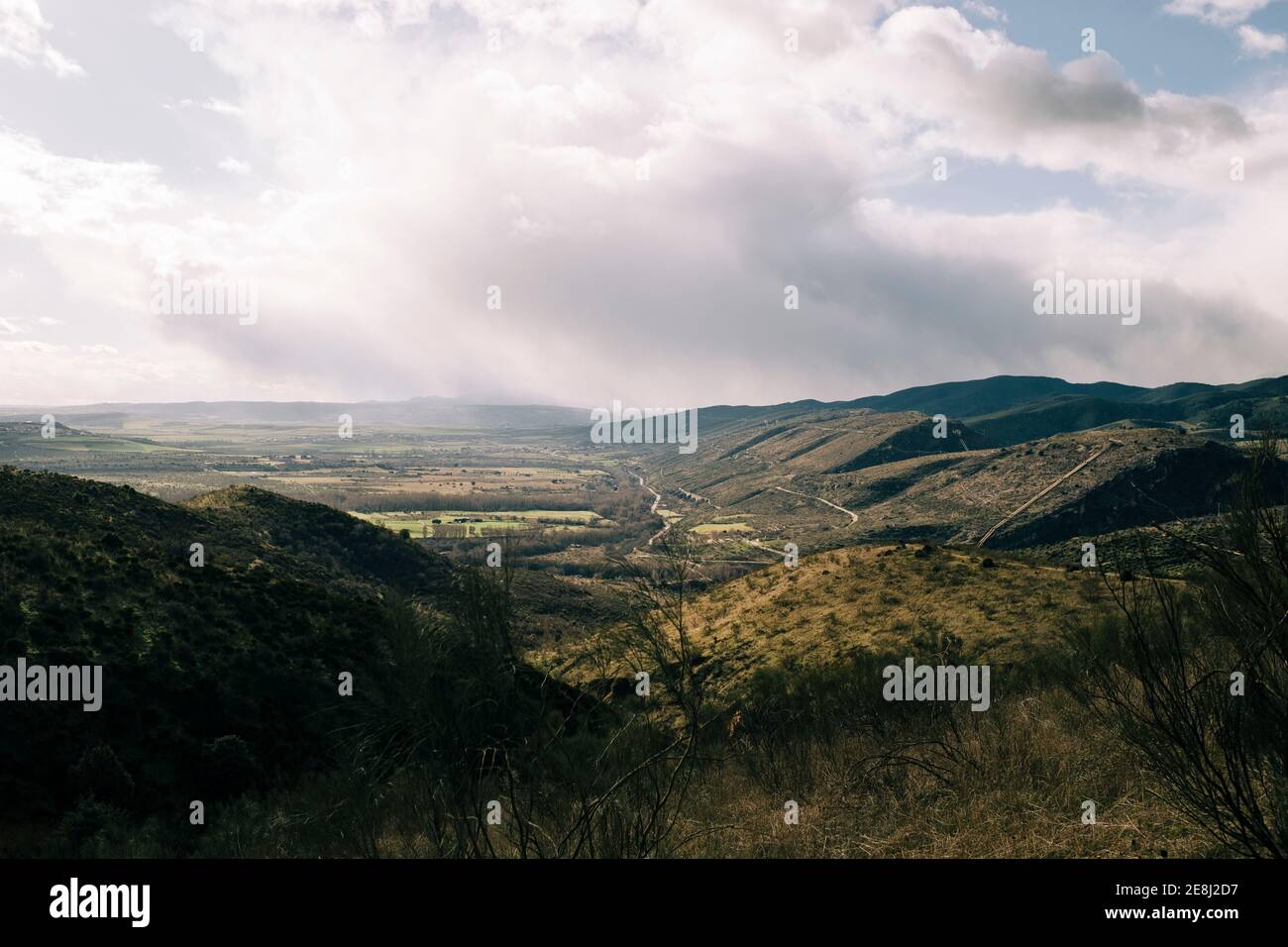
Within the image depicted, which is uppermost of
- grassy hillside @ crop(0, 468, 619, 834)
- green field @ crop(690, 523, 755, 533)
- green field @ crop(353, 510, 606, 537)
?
grassy hillside @ crop(0, 468, 619, 834)

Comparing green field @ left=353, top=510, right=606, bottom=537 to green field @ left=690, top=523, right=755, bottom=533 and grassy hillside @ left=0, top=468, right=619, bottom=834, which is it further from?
grassy hillside @ left=0, top=468, right=619, bottom=834

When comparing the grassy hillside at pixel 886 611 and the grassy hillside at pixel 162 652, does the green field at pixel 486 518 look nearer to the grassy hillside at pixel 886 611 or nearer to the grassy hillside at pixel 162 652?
the grassy hillside at pixel 162 652

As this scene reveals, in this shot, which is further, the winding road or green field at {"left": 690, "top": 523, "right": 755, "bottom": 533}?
the winding road

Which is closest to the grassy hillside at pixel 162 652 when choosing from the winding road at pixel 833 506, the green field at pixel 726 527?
the green field at pixel 726 527
